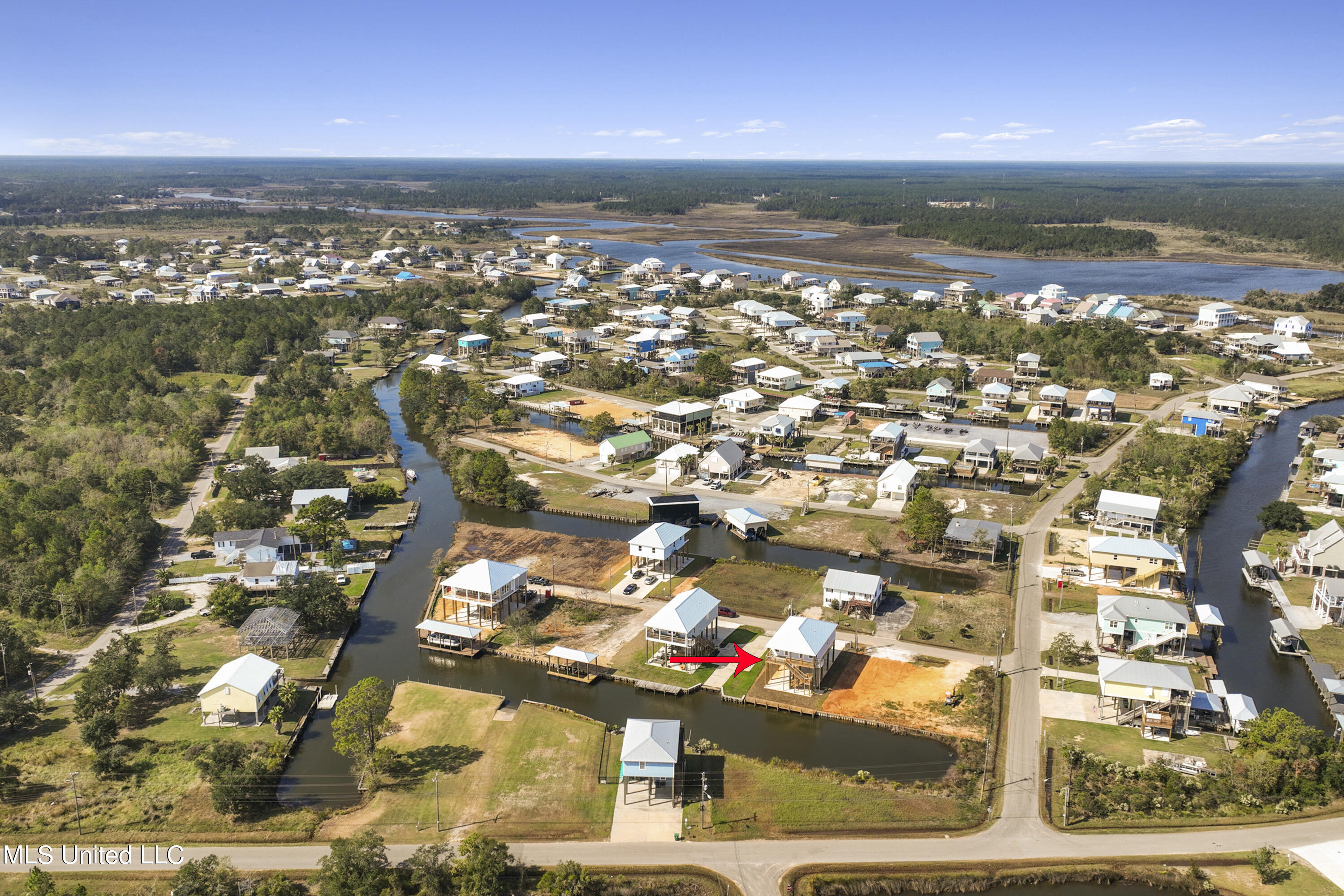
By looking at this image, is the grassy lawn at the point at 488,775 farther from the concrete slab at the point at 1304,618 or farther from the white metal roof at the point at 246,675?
the concrete slab at the point at 1304,618

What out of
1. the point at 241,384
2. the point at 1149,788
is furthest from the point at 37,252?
the point at 1149,788

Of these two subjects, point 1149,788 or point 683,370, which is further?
point 683,370

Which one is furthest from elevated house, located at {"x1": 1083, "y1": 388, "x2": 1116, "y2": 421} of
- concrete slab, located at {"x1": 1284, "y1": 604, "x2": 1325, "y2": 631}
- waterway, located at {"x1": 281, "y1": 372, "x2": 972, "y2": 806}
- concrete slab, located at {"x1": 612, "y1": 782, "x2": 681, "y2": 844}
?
concrete slab, located at {"x1": 612, "y1": 782, "x2": 681, "y2": 844}

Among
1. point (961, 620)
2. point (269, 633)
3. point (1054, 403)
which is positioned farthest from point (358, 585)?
point (1054, 403)

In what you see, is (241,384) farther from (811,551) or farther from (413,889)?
(413,889)

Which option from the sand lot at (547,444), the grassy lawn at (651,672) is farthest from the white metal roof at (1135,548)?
the sand lot at (547,444)

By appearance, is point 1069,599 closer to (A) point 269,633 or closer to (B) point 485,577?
(B) point 485,577

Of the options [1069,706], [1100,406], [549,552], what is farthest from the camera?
[1100,406]
